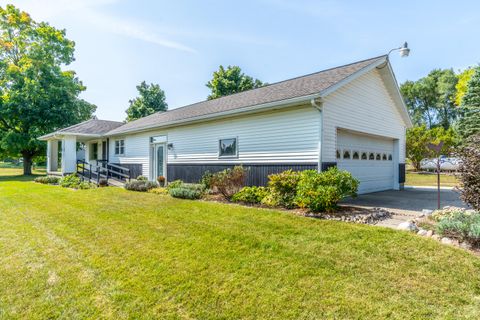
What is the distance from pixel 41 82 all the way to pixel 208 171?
67.1ft

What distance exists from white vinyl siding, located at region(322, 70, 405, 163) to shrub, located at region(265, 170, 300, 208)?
1.42 m

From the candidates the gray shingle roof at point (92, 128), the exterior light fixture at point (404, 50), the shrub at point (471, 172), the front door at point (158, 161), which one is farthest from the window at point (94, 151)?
the shrub at point (471, 172)

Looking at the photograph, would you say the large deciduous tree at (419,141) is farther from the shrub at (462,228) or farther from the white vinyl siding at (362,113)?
the shrub at (462,228)

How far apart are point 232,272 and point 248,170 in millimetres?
6047

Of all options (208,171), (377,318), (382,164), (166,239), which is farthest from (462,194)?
(208,171)

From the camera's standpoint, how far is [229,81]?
1177 inches

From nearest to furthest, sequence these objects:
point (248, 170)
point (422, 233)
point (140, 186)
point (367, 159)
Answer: point (422, 233) → point (248, 170) → point (367, 159) → point (140, 186)

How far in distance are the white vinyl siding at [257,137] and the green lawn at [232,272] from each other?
306cm

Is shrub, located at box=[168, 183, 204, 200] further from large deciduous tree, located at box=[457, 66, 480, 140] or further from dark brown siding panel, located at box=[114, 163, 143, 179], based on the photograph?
large deciduous tree, located at box=[457, 66, 480, 140]

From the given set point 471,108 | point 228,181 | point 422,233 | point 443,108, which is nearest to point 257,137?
point 228,181

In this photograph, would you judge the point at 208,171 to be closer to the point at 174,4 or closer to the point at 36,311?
the point at 174,4

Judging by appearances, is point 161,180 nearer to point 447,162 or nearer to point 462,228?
point 462,228

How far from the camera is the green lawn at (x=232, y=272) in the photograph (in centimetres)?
270

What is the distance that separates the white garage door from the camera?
9375 mm
